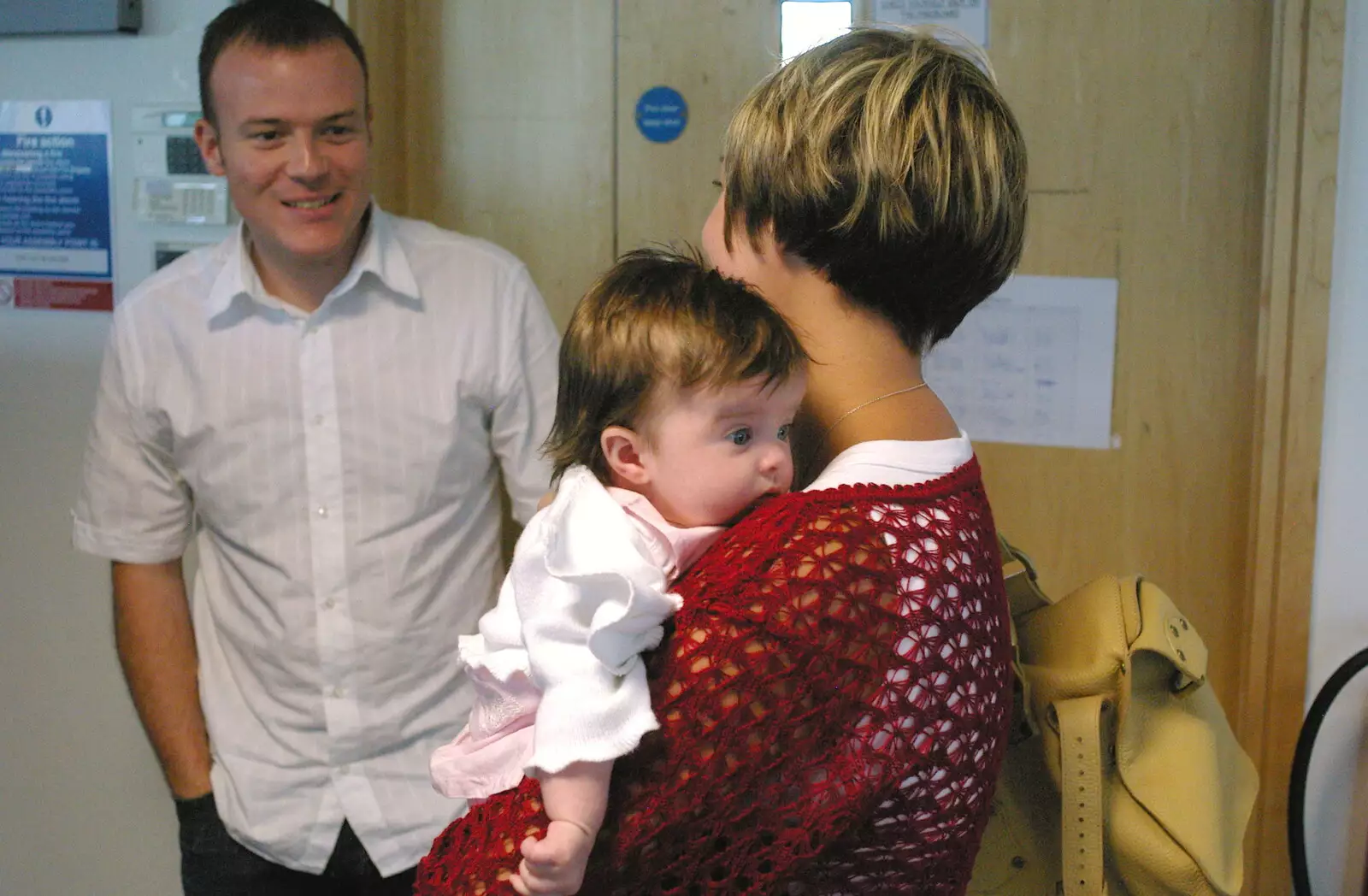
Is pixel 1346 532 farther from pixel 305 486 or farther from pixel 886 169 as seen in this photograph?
pixel 305 486

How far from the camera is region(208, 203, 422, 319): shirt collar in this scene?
1860mm

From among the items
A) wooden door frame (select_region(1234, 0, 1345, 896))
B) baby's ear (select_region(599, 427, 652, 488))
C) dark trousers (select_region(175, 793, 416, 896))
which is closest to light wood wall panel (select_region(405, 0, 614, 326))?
dark trousers (select_region(175, 793, 416, 896))

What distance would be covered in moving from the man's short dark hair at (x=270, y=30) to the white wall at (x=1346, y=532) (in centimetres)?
161

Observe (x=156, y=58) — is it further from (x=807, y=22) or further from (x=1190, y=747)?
(x=1190, y=747)

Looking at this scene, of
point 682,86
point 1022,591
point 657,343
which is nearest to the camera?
point 657,343

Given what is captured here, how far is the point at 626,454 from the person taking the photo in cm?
94

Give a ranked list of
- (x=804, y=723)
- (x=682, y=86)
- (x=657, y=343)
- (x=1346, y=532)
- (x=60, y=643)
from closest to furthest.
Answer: (x=804, y=723), (x=657, y=343), (x=1346, y=532), (x=682, y=86), (x=60, y=643)

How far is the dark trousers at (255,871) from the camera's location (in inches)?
72.0

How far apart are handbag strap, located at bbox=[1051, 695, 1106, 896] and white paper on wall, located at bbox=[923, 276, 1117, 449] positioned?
4.34 feet

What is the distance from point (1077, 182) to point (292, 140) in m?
1.36

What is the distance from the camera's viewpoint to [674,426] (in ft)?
2.97

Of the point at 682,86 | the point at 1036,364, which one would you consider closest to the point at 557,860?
the point at 1036,364

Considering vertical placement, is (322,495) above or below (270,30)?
below

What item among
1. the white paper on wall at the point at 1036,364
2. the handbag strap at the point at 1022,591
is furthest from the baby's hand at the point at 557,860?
the white paper on wall at the point at 1036,364
